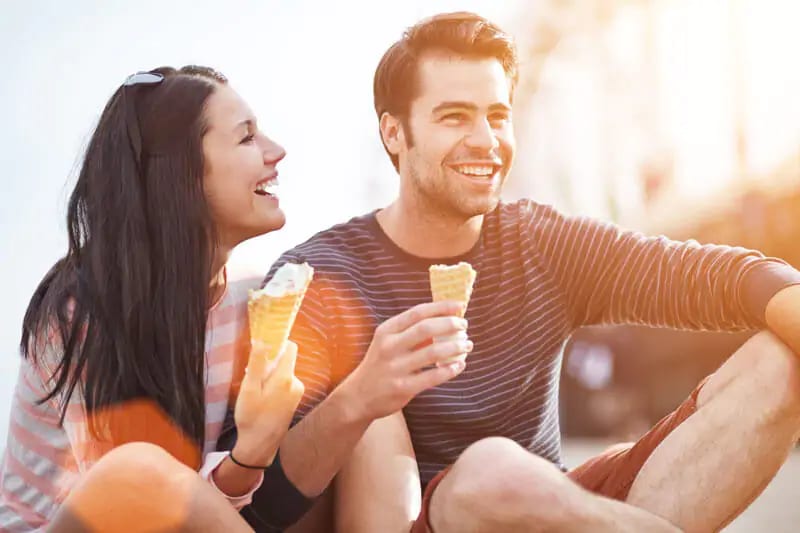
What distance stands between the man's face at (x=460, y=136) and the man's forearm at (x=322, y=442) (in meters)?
0.94

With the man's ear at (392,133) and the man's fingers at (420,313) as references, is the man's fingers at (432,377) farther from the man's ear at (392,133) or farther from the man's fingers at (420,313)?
the man's ear at (392,133)

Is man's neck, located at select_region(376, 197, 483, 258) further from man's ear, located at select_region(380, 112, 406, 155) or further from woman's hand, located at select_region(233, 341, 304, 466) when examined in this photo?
woman's hand, located at select_region(233, 341, 304, 466)

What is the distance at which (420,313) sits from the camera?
2.39m

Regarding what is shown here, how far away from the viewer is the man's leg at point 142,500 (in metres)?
2.49

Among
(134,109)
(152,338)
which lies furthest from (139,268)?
(134,109)

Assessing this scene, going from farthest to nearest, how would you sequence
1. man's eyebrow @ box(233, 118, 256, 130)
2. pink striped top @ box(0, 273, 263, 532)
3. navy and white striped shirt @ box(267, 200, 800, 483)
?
man's eyebrow @ box(233, 118, 256, 130) < navy and white striped shirt @ box(267, 200, 800, 483) < pink striped top @ box(0, 273, 263, 532)

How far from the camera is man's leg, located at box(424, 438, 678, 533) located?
93.1 inches

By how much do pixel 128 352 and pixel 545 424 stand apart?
1323 millimetres

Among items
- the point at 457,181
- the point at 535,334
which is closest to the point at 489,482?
the point at 535,334

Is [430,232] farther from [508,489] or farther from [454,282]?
[508,489]

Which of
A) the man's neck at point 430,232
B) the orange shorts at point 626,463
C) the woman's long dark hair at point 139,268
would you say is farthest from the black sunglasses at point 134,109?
the orange shorts at point 626,463

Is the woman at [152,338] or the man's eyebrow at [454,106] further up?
the man's eyebrow at [454,106]

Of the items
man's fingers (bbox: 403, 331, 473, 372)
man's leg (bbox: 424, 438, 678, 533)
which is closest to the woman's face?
man's fingers (bbox: 403, 331, 473, 372)

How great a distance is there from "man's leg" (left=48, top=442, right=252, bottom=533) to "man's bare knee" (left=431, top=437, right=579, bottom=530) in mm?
568
